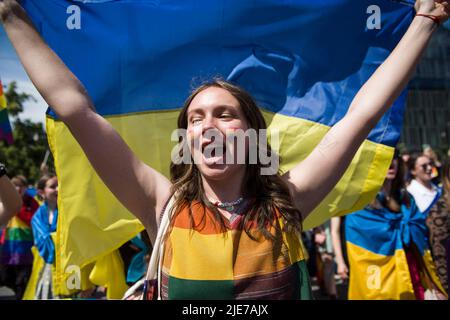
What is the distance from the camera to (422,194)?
608 cm

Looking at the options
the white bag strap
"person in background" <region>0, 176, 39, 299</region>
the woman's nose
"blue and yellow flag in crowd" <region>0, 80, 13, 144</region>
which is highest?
"blue and yellow flag in crowd" <region>0, 80, 13, 144</region>

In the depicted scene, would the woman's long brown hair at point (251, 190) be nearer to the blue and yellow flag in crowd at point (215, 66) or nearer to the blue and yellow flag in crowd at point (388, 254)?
the blue and yellow flag in crowd at point (215, 66)

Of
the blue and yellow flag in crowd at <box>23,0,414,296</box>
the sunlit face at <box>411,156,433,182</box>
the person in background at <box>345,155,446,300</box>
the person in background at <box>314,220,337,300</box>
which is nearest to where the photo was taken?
the blue and yellow flag in crowd at <box>23,0,414,296</box>

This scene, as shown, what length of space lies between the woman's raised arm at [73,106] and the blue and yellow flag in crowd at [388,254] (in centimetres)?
341

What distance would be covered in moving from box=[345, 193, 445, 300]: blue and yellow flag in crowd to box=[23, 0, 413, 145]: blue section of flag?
181cm

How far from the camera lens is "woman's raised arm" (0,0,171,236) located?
5.67ft

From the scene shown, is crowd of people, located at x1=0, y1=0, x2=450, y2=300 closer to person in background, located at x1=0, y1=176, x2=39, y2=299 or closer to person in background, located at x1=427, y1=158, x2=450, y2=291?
person in background, located at x1=427, y1=158, x2=450, y2=291

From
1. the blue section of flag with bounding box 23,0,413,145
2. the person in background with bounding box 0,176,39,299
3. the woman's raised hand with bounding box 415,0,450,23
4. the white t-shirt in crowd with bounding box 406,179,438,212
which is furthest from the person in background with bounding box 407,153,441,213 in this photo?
the person in background with bounding box 0,176,39,299

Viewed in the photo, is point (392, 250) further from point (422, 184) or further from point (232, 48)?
point (232, 48)

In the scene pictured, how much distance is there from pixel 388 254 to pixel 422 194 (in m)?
1.49

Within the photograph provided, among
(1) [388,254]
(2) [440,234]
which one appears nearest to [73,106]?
(1) [388,254]

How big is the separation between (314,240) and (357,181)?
5.33 m
